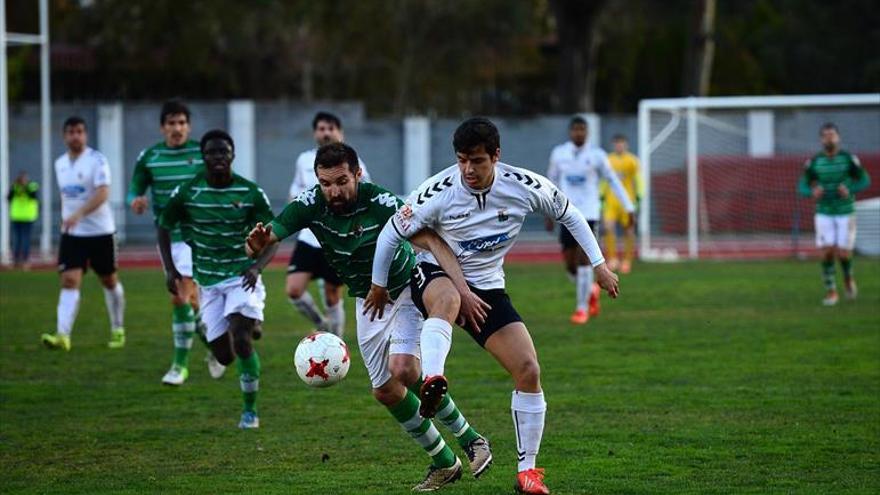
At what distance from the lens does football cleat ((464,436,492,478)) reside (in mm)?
7949

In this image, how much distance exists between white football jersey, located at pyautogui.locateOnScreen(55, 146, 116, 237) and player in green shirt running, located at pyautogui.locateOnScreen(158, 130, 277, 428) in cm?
436

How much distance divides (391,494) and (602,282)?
62.3 inches

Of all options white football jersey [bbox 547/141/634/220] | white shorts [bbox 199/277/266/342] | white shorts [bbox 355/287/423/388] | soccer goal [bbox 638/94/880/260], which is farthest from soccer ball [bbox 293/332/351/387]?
soccer goal [bbox 638/94/880/260]

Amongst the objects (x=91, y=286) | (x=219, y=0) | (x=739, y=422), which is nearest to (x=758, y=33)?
(x=219, y=0)

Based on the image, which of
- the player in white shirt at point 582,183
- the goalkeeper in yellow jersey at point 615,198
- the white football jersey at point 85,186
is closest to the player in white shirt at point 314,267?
the white football jersey at point 85,186

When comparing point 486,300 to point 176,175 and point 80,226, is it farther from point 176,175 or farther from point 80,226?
point 80,226

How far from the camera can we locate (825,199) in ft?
62.6

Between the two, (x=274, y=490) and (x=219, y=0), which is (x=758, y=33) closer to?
(x=219, y=0)

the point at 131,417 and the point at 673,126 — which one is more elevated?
the point at 673,126

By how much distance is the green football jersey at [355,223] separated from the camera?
8070 millimetres

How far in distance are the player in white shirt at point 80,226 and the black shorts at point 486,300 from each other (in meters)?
7.33

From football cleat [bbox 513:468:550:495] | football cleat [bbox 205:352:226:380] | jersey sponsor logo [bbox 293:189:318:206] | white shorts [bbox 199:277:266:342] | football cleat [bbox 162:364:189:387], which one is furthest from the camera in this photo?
football cleat [bbox 205:352:226:380]

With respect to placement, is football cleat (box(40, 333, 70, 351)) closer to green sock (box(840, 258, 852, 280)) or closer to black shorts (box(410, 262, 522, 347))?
black shorts (box(410, 262, 522, 347))

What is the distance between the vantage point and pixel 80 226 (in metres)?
14.5
